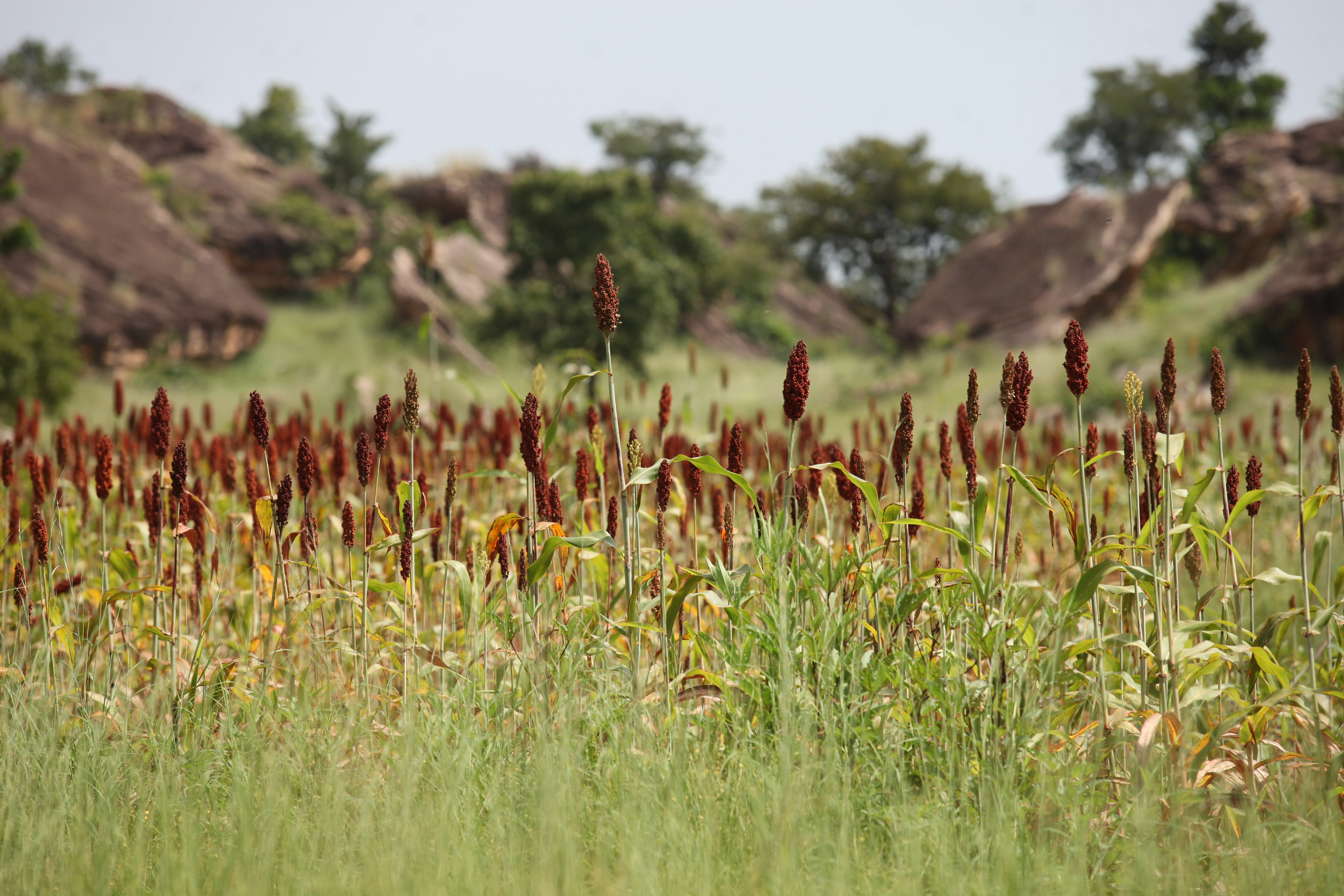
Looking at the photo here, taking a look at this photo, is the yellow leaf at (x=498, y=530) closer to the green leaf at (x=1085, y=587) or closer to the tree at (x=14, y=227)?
the green leaf at (x=1085, y=587)

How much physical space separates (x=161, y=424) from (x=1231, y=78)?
111 ft

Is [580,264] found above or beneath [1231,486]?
above

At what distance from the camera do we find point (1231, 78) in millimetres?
27344

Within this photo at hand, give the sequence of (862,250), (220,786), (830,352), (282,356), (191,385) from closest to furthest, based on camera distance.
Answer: (220,786) < (191,385) < (282,356) < (830,352) < (862,250)

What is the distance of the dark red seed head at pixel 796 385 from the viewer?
193 centimetres

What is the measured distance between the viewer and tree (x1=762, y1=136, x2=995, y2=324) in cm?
3341

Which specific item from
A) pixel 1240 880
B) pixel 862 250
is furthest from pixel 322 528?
pixel 862 250

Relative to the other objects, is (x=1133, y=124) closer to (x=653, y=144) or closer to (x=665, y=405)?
(x=653, y=144)

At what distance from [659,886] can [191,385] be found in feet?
56.4

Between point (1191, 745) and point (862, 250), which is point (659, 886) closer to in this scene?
point (1191, 745)

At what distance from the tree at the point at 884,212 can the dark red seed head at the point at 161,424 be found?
110ft

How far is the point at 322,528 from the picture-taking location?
376 centimetres

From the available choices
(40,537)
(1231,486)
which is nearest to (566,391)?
(40,537)

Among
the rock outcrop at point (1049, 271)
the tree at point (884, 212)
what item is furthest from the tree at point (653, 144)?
the rock outcrop at point (1049, 271)
